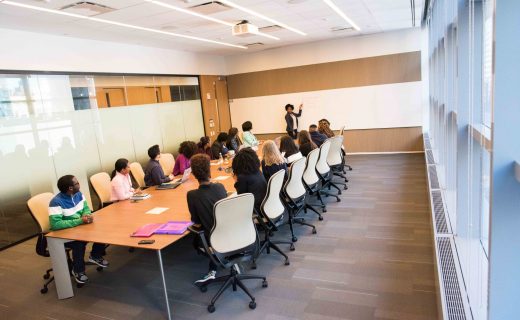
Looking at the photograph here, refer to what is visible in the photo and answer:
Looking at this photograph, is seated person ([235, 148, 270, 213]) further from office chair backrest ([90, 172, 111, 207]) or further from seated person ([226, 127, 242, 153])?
seated person ([226, 127, 242, 153])

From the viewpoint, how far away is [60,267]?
3439 mm

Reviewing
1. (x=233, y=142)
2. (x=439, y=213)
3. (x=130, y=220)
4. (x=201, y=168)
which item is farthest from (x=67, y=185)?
(x=233, y=142)

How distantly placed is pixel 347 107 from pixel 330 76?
965 millimetres

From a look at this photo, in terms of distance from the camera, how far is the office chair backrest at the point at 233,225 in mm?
2824

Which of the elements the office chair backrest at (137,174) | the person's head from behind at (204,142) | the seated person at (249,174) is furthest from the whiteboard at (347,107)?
the seated person at (249,174)

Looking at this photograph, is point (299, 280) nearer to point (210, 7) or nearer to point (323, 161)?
point (323, 161)

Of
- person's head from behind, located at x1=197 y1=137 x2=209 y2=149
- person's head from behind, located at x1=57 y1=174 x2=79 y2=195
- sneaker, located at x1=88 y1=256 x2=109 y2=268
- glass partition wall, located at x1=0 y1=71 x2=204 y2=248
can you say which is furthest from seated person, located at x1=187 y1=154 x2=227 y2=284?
glass partition wall, located at x1=0 y1=71 x2=204 y2=248

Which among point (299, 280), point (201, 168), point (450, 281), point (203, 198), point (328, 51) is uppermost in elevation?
point (328, 51)

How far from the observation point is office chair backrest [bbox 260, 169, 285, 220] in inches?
141

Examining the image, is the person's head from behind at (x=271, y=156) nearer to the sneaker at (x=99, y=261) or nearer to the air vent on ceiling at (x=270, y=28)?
the sneaker at (x=99, y=261)

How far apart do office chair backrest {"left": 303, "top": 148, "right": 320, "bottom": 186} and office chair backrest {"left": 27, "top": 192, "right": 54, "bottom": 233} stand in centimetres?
309

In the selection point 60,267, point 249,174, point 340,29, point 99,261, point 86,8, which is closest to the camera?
point 60,267

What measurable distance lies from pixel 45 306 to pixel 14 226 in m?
2.55

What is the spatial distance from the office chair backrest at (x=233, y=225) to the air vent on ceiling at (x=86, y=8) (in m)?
3.15
